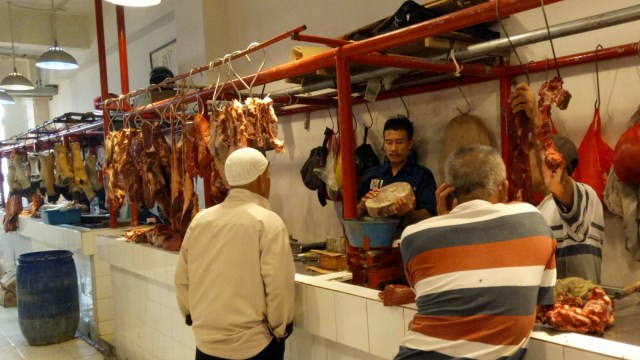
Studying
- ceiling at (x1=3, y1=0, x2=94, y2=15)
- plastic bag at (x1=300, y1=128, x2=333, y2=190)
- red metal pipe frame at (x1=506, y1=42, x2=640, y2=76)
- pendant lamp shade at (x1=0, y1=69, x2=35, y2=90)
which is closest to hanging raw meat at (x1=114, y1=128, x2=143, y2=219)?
plastic bag at (x1=300, y1=128, x2=333, y2=190)

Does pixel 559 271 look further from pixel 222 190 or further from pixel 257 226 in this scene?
pixel 222 190

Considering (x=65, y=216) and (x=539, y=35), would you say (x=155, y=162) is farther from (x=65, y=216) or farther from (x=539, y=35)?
(x=65, y=216)

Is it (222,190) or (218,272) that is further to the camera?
(222,190)

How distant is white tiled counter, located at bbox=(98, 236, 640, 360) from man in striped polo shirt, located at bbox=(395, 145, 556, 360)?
0.69 ft

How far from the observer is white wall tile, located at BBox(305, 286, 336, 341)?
2666 mm

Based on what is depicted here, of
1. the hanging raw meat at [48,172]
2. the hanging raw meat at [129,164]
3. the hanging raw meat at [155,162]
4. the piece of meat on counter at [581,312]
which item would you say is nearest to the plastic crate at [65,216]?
the hanging raw meat at [48,172]

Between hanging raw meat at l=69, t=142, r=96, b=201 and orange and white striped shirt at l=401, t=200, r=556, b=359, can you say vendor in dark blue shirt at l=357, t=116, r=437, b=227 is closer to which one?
orange and white striped shirt at l=401, t=200, r=556, b=359

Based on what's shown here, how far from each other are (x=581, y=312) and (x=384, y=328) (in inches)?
32.6

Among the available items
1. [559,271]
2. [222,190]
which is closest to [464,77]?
[559,271]

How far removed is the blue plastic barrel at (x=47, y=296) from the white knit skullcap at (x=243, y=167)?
4.51 m

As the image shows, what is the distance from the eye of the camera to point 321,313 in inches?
108

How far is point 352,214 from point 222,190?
4.53 feet

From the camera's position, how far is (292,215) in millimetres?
5383

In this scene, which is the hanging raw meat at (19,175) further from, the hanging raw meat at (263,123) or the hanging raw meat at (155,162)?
the hanging raw meat at (263,123)
